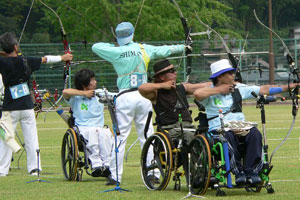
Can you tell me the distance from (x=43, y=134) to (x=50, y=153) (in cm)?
534

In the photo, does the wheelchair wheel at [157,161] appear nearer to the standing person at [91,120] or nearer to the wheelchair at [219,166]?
the wheelchair at [219,166]

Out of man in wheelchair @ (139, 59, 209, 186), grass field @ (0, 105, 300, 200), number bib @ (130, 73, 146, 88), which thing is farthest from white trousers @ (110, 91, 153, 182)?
man in wheelchair @ (139, 59, 209, 186)

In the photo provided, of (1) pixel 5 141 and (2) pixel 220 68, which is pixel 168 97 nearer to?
(2) pixel 220 68

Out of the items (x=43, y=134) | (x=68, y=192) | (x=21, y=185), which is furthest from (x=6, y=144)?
(x=43, y=134)

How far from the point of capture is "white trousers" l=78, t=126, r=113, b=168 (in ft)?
35.3

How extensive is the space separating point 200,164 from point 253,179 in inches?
21.0

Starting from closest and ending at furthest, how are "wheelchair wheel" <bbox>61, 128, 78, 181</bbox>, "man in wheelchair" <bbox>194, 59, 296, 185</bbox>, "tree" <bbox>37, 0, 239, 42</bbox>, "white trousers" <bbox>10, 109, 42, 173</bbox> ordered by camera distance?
"man in wheelchair" <bbox>194, 59, 296, 185</bbox> < "wheelchair wheel" <bbox>61, 128, 78, 181</bbox> < "white trousers" <bbox>10, 109, 42, 173</bbox> < "tree" <bbox>37, 0, 239, 42</bbox>

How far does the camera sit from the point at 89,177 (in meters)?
11.4

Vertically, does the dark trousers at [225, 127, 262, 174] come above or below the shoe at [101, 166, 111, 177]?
above

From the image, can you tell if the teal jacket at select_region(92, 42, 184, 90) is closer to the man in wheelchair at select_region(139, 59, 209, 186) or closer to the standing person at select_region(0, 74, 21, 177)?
the man in wheelchair at select_region(139, 59, 209, 186)

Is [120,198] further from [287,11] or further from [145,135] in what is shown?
[287,11]

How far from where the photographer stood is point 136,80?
408 inches

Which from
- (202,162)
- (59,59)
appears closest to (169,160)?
(202,162)

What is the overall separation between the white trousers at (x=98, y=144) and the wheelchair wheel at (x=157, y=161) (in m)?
1.11
